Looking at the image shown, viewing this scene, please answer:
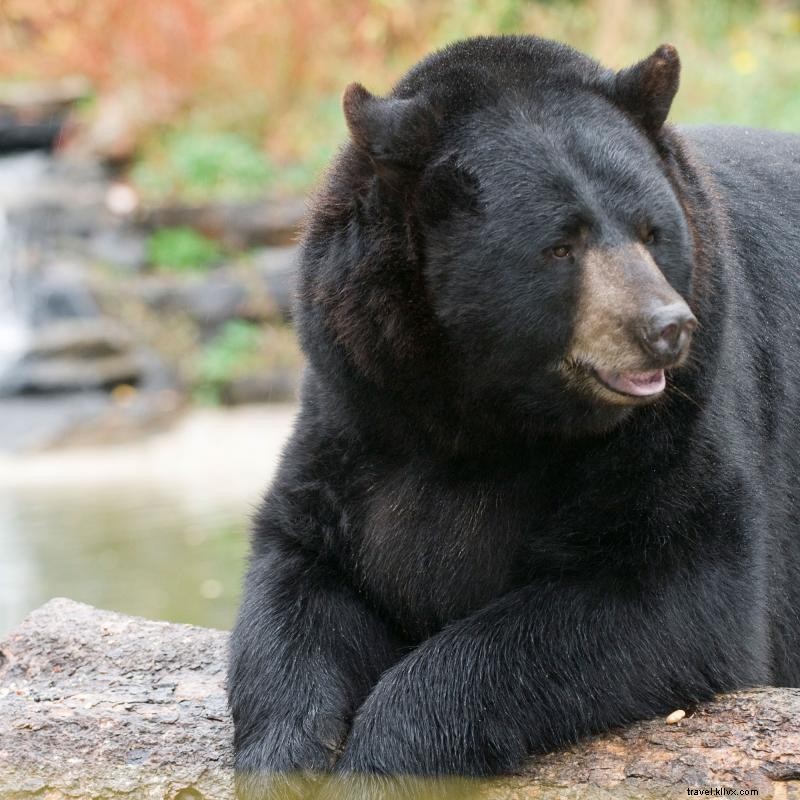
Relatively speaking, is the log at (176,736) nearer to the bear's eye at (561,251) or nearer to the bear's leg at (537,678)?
the bear's leg at (537,678)

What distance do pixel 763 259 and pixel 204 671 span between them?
7.64ft

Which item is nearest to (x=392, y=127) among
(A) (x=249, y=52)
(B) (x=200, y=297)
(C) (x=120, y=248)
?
(B) (x=200, y=297)

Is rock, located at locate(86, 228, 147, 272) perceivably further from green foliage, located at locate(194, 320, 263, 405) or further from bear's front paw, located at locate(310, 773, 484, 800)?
bear's front paw, located at locate(310, 773, 484, 800)

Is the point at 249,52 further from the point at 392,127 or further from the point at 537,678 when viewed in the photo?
the point at 537,678

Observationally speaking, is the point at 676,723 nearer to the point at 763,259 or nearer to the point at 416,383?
the point at 416,383

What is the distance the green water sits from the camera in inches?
345

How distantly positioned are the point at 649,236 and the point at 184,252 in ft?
46.0

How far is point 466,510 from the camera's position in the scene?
12.3 ft

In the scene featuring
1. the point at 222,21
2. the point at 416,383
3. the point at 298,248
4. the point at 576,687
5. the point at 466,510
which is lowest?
the point at 576,687

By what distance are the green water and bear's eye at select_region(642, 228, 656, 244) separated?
216 inches

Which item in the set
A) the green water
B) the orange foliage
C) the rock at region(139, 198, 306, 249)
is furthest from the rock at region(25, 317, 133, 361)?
the orange foliage

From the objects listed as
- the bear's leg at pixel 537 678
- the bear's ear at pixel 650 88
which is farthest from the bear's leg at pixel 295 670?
the bear's ear at pixel 650 88

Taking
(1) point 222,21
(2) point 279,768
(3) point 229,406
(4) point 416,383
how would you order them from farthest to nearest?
(1) point 222,21, (3) point 229,406, (4) point 416,383, (2) point 279,768

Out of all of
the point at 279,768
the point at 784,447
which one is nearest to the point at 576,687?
the point at 279,768
